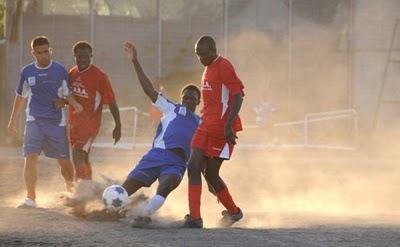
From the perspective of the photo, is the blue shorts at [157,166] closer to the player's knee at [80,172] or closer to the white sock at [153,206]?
the white sock at [153,206]

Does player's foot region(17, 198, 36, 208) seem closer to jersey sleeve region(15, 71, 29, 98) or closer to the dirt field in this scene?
the dirt field

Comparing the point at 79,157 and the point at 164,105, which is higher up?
the point at 164,105

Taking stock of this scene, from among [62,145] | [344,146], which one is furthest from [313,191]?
[344,146]

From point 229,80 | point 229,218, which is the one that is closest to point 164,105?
point 229,80

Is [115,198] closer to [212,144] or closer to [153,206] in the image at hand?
[153,206]

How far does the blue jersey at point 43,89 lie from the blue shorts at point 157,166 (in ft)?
5.61

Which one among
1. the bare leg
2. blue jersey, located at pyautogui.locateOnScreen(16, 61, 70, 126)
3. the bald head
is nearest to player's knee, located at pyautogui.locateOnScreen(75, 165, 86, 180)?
the bare leg

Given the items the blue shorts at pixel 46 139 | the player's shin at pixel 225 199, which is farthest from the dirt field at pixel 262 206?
the blue shorts at pixel 46 139

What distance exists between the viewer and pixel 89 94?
11570mm

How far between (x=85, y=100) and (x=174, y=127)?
1.81 metres

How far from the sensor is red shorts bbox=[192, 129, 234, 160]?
31.9 ft

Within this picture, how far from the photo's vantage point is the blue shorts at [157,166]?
32.7 ft

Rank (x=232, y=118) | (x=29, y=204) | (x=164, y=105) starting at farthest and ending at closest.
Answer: (x=29, y=204), (x=164, y=105), (x=232, y=118)

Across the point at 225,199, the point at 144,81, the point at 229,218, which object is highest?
the point at 144,81
